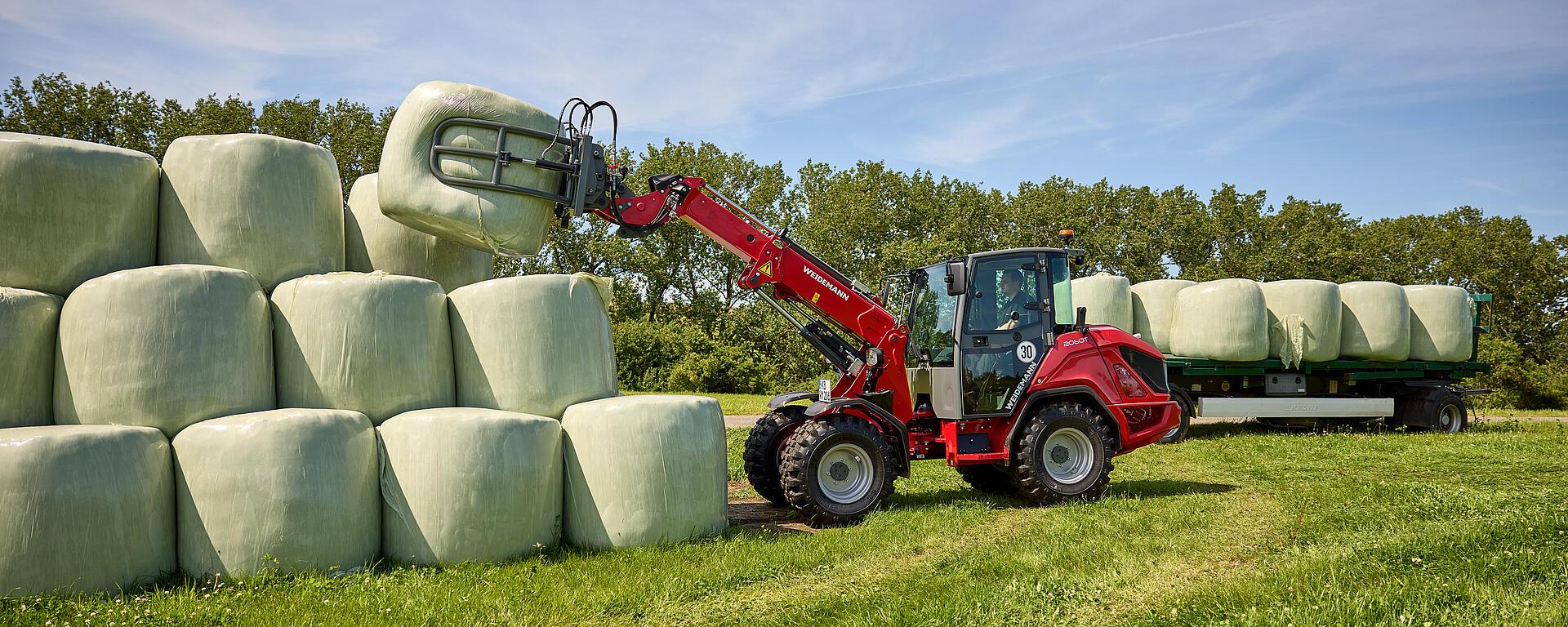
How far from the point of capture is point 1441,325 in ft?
54.5

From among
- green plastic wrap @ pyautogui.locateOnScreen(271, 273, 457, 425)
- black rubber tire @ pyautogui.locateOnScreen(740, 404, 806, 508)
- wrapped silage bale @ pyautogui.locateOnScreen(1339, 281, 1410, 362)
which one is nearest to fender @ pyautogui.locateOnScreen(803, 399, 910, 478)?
black rubber tire @ pyautogui.locateOnScreen(740, 404, 806, 508)

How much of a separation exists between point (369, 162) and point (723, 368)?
11969 millimetres

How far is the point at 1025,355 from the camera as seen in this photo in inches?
348

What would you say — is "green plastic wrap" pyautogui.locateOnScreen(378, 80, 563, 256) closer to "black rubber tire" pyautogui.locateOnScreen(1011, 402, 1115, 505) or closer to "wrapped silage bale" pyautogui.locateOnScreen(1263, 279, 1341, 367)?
"black rubber tire" pyautogui.locateOnScreen(1011, 402, 1115, 505)

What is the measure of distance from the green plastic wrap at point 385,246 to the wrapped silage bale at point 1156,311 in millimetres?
11908

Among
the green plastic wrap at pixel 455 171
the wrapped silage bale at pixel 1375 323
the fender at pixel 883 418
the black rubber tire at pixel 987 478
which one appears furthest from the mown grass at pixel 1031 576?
the wrapped silage bale at pixel 1375 323

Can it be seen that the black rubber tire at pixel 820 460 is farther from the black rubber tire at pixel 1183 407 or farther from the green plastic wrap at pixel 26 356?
the black rubber tire at pixel 1183 407

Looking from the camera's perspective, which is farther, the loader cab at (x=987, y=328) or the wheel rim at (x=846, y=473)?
the loader cab at (x=987, y=328)

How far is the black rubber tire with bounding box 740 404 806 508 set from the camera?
28.8ft

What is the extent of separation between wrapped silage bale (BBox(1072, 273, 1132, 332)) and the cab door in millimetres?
6682

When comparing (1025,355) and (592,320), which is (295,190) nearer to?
(592,320)

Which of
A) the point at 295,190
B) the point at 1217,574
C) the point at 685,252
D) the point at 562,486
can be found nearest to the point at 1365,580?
the point at 1217,574

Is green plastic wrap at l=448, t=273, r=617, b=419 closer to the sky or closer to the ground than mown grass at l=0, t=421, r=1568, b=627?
closer to the sky

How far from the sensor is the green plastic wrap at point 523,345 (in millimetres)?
6668
